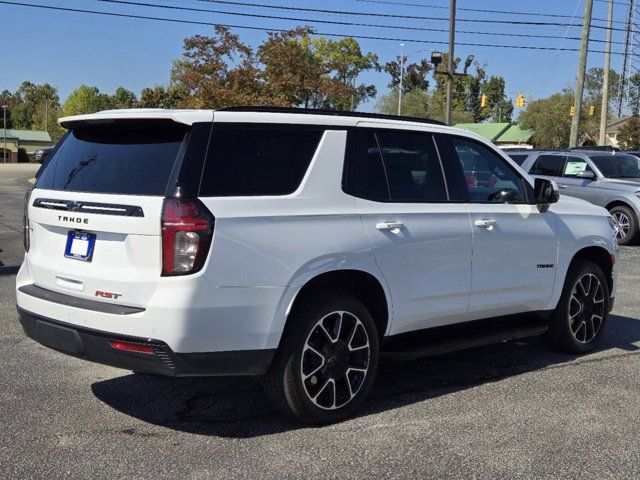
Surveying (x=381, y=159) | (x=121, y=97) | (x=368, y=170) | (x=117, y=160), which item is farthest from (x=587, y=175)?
(x=121, y=97)

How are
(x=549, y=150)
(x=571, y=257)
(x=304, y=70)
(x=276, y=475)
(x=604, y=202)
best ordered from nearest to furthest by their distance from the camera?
(x=276, y=475)
(x=571, y=257)
(x=604, y=202)
(x=549, y=150)
(x=304, y=70)

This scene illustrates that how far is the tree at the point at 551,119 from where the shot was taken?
82312mm

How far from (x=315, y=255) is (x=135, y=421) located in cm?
154

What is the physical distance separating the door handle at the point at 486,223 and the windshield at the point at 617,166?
10615mm

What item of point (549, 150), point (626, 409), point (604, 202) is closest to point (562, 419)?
point (626, 409)

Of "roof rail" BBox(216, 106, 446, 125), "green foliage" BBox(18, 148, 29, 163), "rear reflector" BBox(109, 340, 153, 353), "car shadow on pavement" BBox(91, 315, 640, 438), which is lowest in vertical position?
"green foliage" BBox(18, 148, 29, 163)

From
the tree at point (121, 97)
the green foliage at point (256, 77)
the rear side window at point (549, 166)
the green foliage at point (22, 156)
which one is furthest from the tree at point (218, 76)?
the tree at point (121, 97)

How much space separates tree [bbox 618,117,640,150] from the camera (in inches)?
2003

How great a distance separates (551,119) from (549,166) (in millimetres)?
71903

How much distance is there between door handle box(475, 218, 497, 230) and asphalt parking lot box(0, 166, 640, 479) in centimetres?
118

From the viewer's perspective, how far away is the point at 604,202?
14766 mm

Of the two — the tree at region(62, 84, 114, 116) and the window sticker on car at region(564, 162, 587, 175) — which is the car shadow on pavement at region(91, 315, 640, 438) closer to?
the window sticker on car at region(564, 162, 587, 175)

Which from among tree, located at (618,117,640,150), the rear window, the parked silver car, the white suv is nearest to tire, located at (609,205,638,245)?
the parked silver car

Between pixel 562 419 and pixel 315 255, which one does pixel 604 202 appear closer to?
pixel 562 419
